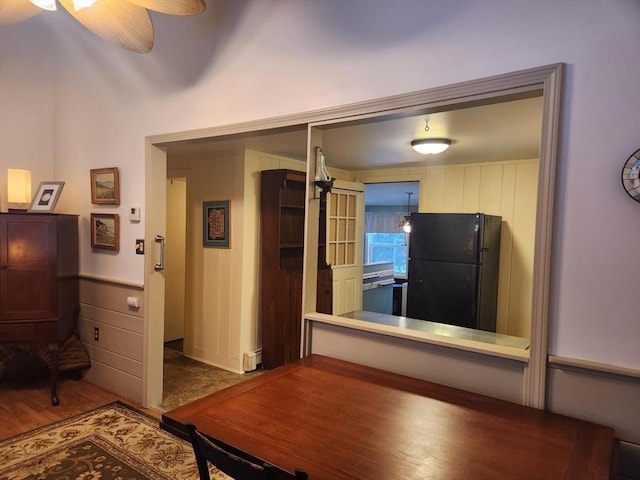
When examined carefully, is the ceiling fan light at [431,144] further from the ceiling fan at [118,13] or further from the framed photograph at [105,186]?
the framed photograph at [105,186]

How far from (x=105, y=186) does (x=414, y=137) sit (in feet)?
8.13

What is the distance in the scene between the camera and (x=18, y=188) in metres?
3.25

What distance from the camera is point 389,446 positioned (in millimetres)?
1233

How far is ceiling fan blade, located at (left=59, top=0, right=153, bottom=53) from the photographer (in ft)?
6.28

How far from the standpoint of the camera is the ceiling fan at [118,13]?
1.79 meters

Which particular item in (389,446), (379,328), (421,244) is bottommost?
(389,446)

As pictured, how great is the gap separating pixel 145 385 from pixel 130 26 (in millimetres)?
2421

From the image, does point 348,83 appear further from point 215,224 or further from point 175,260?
point 175,260

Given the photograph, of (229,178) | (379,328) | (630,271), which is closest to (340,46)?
(379,328)

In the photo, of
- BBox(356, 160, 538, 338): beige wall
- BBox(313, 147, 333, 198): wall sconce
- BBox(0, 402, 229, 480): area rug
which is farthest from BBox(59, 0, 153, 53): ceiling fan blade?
BBox(356, 160, 538, 338): beige wall

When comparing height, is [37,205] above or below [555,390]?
above

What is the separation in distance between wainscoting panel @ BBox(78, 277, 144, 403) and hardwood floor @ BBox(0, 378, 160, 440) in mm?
107

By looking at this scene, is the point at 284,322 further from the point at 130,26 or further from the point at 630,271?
the point at 630,271

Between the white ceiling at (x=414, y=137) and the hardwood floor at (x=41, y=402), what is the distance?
208cm
